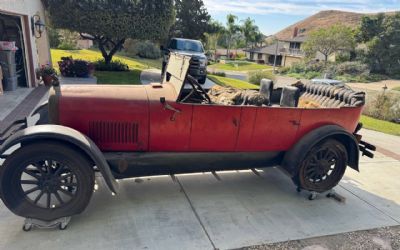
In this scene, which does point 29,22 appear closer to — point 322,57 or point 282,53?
point 322,57

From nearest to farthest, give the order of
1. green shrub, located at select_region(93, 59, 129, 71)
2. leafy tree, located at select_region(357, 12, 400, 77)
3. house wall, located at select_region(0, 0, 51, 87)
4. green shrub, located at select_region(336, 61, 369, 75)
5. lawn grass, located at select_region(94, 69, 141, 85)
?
house wall, located at select_region(0, 0, 51, 87) → lawn grass, located at select_region(94, 69, 141, 85) → green shrub, located at select_region(93, 59, 129, 71) → leafy tree, located at select_region(357, 12, 400, 77) → green shrub, located at select_region(336, 61, 369, 75)

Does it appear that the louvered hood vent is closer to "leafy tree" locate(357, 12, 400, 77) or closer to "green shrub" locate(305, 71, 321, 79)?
"green shrub" locate(305, 71, 321, 79)

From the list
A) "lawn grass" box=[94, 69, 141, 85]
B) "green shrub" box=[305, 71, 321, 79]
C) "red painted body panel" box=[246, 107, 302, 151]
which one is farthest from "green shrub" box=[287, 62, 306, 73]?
"red painted body panel" box=[246, 107, 302, 151]

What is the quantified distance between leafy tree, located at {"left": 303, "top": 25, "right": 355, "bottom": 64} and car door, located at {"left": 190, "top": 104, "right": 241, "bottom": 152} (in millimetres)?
39650

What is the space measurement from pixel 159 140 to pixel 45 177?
1.22 meters

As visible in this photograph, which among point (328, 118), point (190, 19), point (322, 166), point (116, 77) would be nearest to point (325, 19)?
point (190, 19)

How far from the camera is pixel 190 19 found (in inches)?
1102

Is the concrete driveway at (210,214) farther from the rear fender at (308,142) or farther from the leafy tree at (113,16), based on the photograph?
the leafy tree at (113,16)

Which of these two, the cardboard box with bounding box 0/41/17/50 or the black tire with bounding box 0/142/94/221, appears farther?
the cardboard box with bounding box 0/41/17/50

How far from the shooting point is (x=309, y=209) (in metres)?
3.87

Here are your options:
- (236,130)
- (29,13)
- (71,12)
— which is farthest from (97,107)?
(71,12)

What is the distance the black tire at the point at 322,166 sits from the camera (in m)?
3.88

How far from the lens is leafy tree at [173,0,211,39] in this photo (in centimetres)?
2789

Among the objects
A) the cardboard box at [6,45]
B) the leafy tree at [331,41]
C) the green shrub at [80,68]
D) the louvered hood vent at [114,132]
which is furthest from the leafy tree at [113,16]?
the leafy tree at [331,41]
